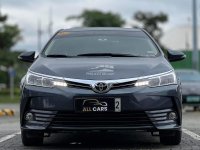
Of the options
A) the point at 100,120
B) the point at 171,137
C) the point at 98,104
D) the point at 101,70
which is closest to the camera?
the point at 98,104

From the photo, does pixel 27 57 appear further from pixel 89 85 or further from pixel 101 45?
pixel 89 85

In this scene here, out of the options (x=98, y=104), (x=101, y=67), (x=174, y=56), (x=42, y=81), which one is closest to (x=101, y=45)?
(x=174, y=56)

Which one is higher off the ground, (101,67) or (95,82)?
(101,67)

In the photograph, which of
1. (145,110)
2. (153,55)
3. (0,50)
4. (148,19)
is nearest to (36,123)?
(145,110)

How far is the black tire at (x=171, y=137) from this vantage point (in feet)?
26.3

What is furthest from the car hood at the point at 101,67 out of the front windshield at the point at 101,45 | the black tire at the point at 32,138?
the black tire at the point at 32,138

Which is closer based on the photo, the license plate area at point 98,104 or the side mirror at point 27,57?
the license plate area at point 98,104

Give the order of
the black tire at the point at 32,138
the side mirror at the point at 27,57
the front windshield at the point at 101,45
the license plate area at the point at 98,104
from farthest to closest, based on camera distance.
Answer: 1. the side mirror at the point at 27,57
2. the front windshield at the point at 101,45
3. the black tire at the point at 32,138
4. the license plate area at the point at 98,104

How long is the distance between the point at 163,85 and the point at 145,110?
0.41 m

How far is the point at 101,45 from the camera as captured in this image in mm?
8969

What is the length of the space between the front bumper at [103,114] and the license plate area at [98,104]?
0.16 ft

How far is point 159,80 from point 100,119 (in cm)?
87

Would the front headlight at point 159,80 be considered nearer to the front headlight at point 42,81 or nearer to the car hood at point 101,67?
the car hood at point 101,67

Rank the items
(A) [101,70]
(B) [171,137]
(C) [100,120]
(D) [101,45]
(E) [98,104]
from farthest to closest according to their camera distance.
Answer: (D) [101,45] → (B) [171,137] → (A) [101,70] → (C) [100,120] → (E) [98,104]
